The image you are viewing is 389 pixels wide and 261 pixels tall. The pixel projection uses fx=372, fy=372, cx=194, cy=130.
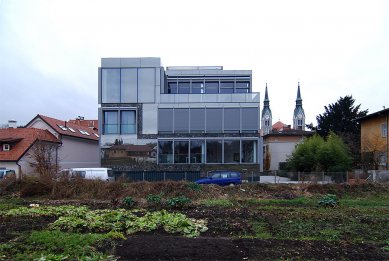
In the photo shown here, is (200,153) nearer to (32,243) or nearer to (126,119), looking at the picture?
(126,119)

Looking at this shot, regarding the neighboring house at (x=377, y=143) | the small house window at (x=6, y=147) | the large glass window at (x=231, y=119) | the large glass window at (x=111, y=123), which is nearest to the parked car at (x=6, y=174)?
the small house window at (x=6, y=147)

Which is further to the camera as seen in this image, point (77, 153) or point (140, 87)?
point (77, 153)

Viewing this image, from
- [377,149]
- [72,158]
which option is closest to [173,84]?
[72,158]

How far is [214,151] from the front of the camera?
1613 inches

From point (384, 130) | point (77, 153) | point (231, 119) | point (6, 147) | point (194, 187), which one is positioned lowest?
point (194, 187)

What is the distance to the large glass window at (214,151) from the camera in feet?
134

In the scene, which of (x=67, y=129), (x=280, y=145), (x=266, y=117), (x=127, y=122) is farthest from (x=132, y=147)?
(x=266, y=117)

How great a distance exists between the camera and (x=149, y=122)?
136 feet

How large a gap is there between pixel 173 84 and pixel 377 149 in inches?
1012

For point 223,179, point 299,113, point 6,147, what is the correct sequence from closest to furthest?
1. point 223,179
2. point 6,147
3. point 299,113

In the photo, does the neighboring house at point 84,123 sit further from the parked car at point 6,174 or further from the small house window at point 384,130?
the small house window at point 384,130

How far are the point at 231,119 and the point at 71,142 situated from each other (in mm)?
20631

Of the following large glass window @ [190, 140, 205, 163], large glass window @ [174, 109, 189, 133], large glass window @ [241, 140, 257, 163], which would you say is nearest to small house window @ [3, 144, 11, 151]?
large glass window @ [174, 109, 189, 133]

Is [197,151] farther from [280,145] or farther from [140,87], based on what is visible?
[280,145]
